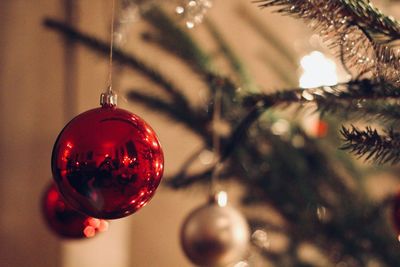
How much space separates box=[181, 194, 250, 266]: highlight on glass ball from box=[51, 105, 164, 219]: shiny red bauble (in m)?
0.28

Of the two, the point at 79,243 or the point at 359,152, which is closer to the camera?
the point at 359,152

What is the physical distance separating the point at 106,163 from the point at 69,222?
0.28 m

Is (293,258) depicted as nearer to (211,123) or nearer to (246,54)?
(211,123)

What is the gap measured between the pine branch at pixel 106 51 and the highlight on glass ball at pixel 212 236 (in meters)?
0.21

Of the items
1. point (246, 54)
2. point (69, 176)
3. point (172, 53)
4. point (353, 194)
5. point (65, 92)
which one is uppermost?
point (246, 54)

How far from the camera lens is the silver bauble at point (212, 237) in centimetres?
81

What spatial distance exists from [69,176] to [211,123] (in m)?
0.44

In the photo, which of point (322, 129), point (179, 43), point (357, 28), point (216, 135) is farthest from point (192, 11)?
point (322, 129)

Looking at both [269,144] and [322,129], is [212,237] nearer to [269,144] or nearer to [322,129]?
[269,144]

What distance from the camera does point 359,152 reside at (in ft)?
1.85

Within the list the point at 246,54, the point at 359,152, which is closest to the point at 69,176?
the point at 359,152

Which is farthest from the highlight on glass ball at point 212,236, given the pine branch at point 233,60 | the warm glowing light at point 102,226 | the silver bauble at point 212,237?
the pine branch at point 233,60

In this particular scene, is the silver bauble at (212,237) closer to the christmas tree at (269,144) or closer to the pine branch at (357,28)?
the christmas tree at (269,144)

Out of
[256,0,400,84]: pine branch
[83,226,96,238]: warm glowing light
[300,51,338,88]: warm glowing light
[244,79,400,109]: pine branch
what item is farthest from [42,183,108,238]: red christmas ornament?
[300,51,338,88]: warm glowing light
